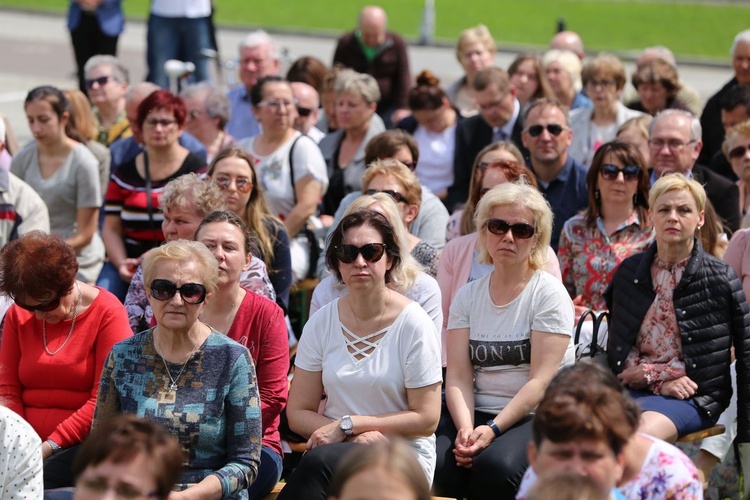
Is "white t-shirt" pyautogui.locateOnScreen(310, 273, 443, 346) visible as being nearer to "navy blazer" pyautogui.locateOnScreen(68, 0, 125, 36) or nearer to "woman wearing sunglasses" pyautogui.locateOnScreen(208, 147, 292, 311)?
"woman wearing sunglasses" pyautogui.locateOnScreen(208, 147, 292, 311)

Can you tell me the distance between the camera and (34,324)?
529 cm

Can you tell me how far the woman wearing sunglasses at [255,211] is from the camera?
6.60 meters

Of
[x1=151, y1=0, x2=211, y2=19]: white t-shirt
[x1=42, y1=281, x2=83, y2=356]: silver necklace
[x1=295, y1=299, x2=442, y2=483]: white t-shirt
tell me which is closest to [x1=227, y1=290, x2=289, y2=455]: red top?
[x1=295, y1=299, x2=442, y2=483]: white t-shirt

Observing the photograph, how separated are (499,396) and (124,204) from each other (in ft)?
10.3

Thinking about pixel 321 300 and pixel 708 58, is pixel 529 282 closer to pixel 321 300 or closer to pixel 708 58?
pixel 321 300

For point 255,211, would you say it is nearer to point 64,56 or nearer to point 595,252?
point 595,252

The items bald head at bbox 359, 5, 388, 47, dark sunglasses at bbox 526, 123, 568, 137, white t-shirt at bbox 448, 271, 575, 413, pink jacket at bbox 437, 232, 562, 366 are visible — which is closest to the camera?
white t-shirt at bbox 448, 271, 575, 413

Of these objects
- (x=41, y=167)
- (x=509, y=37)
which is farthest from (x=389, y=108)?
(x=509, y=37)

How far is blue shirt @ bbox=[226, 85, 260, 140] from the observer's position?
10.0 m

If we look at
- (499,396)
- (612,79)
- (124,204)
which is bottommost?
(499,396)

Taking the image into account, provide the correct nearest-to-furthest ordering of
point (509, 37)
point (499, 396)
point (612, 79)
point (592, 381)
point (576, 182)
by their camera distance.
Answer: point (592, 381)
point (499, 396)
point (576, 182)
point (612, 79)
point (509, 37)

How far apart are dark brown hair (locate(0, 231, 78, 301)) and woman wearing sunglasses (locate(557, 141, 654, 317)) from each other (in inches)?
108

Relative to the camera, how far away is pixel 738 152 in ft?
23.1

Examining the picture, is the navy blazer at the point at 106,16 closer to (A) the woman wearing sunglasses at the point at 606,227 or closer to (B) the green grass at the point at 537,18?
(A) the woman wearing sunglasses at the point at 606,227
